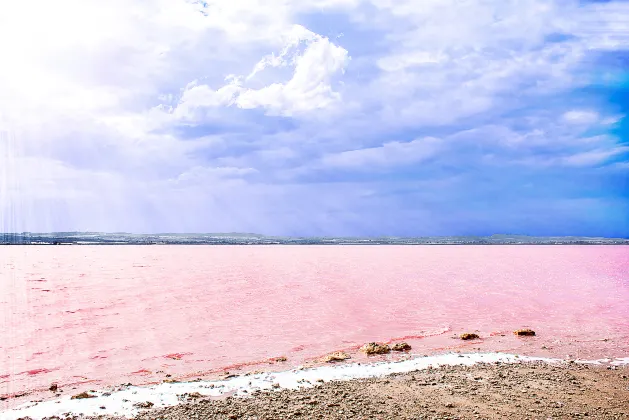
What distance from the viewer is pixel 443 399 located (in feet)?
30.2

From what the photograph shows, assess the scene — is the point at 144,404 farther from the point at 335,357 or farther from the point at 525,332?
the point at 525,332

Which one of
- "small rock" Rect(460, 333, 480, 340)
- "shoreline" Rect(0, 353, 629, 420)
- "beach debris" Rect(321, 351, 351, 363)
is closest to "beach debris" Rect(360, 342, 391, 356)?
"beach debris" Rect(321, 351, 351, 363)

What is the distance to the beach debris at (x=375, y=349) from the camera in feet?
44.6

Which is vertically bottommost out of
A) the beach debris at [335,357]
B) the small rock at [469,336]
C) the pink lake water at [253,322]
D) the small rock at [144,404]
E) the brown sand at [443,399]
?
the pink lake water at [253,322]

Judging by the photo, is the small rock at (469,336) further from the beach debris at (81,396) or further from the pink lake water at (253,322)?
the beach debris at (81,396)

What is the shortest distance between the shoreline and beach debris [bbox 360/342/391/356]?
0.99 metres

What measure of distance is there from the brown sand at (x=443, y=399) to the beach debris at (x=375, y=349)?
8.53 ft

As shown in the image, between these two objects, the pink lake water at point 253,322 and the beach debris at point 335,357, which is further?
the pink lake water at point 253,322

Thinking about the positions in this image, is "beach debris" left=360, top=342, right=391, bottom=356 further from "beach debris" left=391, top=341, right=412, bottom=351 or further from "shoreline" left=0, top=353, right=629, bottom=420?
"shoreline" left=0, top=353, right=629, bottom=420

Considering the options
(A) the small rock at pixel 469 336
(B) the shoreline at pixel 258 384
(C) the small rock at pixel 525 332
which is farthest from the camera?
(C) the small rock at pixel 525 332

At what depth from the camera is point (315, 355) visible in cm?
1360

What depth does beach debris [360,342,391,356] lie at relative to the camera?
44.6 feet

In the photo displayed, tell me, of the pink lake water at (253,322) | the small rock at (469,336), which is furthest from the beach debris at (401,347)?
the small rock at (469,336)

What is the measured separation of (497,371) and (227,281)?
25029mm
